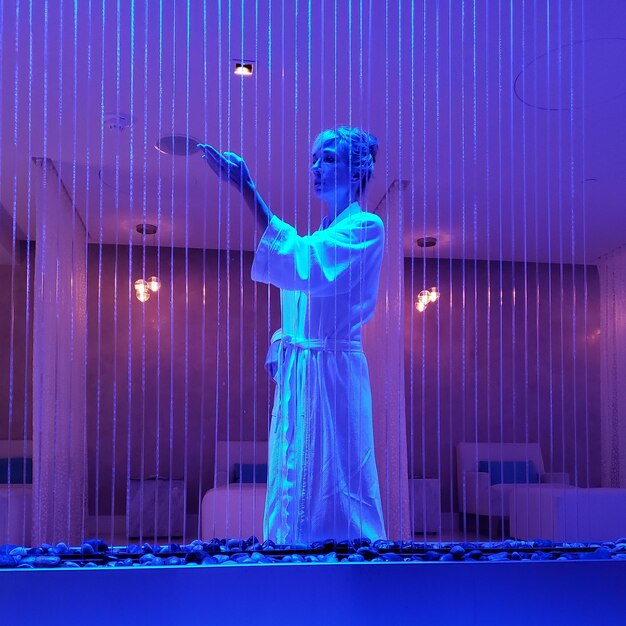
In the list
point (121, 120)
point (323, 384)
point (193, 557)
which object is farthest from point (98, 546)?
point (121, 120)

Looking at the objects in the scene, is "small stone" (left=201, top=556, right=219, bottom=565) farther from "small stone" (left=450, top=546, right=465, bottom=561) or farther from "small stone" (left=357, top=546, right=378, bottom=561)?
"small stone" (left=450, top=546, right=465, bottom=561)

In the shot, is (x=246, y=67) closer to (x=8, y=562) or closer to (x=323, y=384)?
(x=323, y=384)

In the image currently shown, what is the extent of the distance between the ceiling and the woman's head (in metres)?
0.63

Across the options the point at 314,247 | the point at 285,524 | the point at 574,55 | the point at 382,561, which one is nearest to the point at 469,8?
the point at 574,55

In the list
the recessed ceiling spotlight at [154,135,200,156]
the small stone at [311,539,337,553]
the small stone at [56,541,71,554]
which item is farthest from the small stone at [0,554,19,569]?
the recessed ceiling spotlight at [154,135,200,156]

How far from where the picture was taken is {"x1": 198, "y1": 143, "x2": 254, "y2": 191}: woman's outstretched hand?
165 cm

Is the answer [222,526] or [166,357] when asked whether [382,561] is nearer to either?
[222,526]

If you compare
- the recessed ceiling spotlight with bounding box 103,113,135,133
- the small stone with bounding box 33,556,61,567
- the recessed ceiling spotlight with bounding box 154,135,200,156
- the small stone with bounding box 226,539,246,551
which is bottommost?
the small stone with bounding box 226,539,246,551

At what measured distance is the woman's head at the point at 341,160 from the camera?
1.88 meters

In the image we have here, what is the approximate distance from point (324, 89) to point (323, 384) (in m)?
2.78

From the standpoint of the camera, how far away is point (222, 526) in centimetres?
540

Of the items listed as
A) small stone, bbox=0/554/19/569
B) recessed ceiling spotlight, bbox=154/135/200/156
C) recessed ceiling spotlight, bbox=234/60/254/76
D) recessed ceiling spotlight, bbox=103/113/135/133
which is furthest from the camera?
recessed ceiling spotlight, bbox=154/135/200/156

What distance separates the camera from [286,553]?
1.52 meters

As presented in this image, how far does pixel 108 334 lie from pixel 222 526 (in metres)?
3.34
